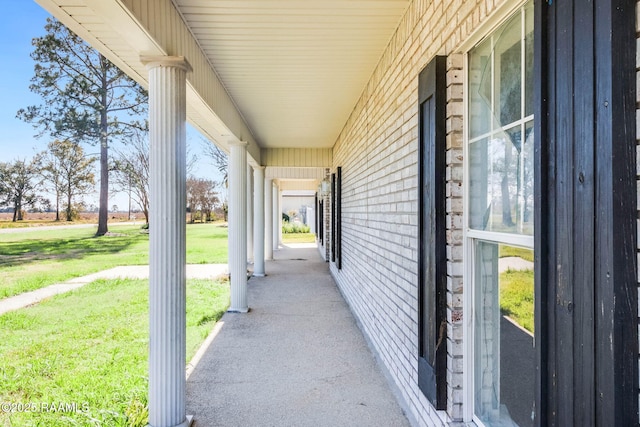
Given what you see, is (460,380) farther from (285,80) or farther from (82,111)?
(82,111)

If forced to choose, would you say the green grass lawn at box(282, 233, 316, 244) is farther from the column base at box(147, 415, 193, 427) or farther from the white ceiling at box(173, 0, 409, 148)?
the column base at box(147, 415, 193, 427)

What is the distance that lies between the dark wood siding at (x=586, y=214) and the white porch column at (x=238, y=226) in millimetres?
5001

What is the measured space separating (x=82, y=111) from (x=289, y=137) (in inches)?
303

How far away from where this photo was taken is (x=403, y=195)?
3043 mm

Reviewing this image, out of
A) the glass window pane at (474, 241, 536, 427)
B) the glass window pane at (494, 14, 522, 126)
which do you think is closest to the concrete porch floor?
the glass window pane at (474, 241, 536, 427)

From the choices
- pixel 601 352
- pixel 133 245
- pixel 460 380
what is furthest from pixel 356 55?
pixel 133 245

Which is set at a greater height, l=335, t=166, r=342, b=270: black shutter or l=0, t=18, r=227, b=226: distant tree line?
l=0, t=18, r=227, b=226: distant tree line

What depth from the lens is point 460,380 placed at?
2098mm

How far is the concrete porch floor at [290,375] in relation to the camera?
292 centimetres

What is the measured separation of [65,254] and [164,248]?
1274cm

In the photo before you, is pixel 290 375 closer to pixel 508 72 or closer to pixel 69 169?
pixel 508 72

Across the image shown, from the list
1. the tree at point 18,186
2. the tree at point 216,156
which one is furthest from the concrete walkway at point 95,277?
the tree at point 216,156

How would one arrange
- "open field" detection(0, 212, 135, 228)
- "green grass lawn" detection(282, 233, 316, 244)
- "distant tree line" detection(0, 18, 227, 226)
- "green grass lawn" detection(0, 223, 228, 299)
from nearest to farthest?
"open field" detection(0, 212, 135, 228) < "distant tree line" detection(0, 18, 227, 226) < "green grass lawn" detection(0, 223, 228, 299) < "green grass lawn" detection(282, 233, 316, 244)

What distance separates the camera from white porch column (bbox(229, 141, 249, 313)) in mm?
5852
